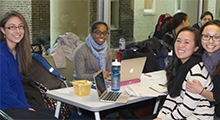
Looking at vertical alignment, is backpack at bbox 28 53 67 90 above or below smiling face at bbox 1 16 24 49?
below

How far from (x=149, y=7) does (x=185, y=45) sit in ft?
12.3

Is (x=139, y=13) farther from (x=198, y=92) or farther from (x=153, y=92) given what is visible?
(x=198, y=92)

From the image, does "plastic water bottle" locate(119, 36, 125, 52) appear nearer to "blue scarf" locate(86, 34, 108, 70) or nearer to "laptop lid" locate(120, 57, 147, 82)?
"blue scarf" locate(86, 34, 108, 70)

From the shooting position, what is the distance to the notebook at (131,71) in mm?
2777

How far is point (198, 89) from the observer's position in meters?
2.13

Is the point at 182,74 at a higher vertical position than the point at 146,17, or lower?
lower

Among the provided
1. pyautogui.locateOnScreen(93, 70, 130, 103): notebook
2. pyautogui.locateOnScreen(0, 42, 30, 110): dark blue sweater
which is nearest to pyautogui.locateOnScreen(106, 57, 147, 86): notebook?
pyautogui.locateOnScreen(93, 70, 130, 103): notebook

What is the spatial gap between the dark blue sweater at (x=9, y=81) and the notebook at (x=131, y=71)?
956mm

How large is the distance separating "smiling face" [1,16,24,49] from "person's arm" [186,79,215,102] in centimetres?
154

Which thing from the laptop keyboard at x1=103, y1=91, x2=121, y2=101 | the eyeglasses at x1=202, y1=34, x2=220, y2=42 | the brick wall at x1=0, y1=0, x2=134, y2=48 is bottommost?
the laptop keyboard at x1=103, y1=91, x2=121, y2=101

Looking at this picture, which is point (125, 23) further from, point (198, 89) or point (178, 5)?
point (198, 89)

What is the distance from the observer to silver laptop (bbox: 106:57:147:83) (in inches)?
109

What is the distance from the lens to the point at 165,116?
2357 mm

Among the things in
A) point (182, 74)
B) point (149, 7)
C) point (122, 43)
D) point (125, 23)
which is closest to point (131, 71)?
point (182, 74)
